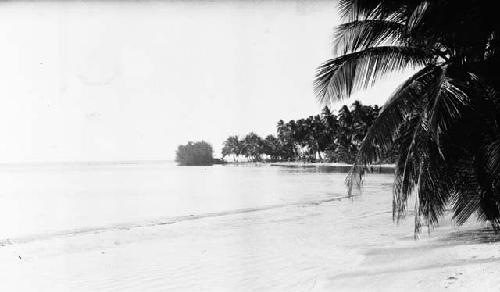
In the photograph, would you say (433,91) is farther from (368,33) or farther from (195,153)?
(195,153)

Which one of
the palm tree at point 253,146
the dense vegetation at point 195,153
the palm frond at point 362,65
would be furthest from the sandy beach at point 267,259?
the dense vegetation at point 195,153

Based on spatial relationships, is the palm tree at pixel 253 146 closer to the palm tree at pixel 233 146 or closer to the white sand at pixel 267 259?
the palm tree at pixel 233 146

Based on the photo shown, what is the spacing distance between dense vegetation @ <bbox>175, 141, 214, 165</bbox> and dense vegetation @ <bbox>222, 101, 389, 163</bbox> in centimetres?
991

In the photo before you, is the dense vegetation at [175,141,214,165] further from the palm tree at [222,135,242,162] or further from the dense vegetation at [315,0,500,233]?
the dense vegetation at [315,0,500,233]

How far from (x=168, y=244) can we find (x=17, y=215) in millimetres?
11024

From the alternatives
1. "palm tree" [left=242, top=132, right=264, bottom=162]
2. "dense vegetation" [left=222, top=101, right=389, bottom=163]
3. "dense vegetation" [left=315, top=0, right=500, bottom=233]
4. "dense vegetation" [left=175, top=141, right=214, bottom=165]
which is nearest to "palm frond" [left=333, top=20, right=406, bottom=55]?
"dense vegetation" [left=315, top=0, right=500, bottom=233]

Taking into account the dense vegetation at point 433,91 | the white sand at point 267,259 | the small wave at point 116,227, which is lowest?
the small wave at point 116,227

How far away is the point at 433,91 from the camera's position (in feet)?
16.8

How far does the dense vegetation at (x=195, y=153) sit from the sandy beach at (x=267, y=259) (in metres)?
116

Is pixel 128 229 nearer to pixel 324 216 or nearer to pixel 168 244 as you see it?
pixel 168 244

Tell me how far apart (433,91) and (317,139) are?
77856 mm

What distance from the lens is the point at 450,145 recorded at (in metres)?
5.71

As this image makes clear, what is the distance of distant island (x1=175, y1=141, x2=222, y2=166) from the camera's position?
127m

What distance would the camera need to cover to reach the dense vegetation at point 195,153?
127 m
